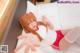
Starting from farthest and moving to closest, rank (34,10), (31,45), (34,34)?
1. (34,10)
2. (34,34)
3. (31,45)

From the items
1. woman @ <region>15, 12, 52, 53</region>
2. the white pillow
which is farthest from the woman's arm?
the white pillow

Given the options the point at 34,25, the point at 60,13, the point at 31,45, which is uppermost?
the point at 60,13

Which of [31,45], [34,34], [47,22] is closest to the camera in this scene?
[31,45]

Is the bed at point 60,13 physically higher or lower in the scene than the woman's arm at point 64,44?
higher

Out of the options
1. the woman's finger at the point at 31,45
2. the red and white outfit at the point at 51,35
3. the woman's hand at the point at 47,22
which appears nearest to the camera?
the woman's finger at the point at 31,45

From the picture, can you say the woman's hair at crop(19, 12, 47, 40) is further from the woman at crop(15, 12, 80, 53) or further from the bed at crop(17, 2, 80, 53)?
the bed at crop(17, 2, 80, 53)

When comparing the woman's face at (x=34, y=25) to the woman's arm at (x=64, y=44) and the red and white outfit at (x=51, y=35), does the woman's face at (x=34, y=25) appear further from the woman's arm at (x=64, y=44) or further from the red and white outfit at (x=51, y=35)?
the woman's arm at (x=64, y=44)

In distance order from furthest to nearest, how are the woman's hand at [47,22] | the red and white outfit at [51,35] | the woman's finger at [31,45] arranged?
the woman's hand at [47,22] → the red and white outfit at [51,35] → the woman's finger at [31,45]

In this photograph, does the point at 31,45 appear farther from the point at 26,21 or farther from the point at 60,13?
the point at 60,13

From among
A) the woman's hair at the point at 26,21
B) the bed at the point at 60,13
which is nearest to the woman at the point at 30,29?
the woman's hair at the point at 26,21

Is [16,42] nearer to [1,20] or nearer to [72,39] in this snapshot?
[1,20]

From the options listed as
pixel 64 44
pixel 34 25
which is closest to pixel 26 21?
pixel 34 25

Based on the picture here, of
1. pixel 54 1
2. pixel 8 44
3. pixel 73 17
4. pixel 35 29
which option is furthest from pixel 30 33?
pixel 54 1

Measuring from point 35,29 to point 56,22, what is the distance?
0.26 meters
